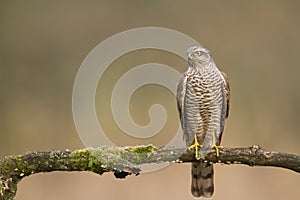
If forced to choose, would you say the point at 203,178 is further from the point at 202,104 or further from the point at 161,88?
→ the point at 161,88

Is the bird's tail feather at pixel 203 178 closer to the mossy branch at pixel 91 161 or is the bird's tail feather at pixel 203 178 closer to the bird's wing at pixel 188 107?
the bird's wing at pixel 188 107

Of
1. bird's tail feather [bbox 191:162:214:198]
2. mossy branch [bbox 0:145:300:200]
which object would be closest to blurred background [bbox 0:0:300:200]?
bird's tail feather [bbox 191:162:214:198]

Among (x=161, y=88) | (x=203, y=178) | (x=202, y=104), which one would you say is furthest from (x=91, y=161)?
(x=161, y=88)

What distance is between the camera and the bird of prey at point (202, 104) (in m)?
2.35

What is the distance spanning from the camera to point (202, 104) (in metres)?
2.40

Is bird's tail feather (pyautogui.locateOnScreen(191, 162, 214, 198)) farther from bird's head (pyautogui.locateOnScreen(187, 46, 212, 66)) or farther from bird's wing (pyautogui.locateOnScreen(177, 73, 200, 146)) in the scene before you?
bird's head (pyautogui.locateOnScreen(187, 46, 212, 66))

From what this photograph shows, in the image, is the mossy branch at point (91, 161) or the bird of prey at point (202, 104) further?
the bird of prey at point (202, 104)

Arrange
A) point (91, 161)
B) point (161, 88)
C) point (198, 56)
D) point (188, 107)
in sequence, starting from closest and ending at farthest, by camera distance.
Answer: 1. point (91, 161)
2. point (198, 56)
3. point (188, 107)
4. point (161, 88)

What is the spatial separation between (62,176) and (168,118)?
2.31 ft

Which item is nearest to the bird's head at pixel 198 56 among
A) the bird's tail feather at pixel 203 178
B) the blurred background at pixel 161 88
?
the bird's tail feather at pixel 203 178

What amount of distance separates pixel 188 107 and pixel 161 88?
1.20 meters

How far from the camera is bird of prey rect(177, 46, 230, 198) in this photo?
2.35 metres

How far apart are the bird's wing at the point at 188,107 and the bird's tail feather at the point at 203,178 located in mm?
129

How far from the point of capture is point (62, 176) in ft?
12.0
